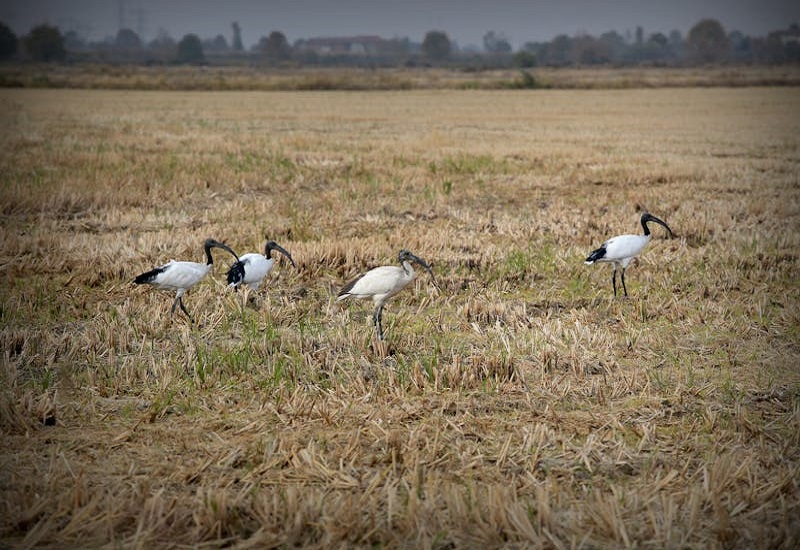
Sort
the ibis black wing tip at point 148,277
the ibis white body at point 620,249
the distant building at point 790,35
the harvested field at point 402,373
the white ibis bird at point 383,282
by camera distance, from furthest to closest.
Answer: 1. the distant building at point 790,35
2. the ibis white body at point 620,249
3. the ibis black wing tip at point 148,277
4. the white ibis bird at point 383,282
5. the harvested field at point 402,373

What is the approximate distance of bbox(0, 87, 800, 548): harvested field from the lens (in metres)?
3.98

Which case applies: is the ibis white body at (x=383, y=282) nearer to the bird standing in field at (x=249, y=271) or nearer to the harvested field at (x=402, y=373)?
the harvested field at (x=402, y=373)

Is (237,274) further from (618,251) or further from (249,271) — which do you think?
(618,251)

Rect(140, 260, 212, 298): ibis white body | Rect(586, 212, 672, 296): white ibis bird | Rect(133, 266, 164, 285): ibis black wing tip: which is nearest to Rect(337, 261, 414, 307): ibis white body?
Rect(140, 260, 212, 298): ibis white body

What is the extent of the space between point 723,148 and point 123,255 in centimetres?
1934

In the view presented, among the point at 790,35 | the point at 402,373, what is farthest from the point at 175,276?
the point at 790,35

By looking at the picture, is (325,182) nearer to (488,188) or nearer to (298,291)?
(488,188)

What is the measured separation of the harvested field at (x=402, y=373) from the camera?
13.1 ft

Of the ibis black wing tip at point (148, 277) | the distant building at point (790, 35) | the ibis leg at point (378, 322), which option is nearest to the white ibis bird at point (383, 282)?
the ibis leg at point (378, 322)

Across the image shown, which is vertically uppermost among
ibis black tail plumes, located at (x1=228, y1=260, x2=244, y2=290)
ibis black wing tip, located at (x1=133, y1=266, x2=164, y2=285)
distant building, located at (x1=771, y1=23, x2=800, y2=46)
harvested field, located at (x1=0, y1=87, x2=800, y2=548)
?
distant building, located at (x1=771, y1=23, x2=800, y2=46)

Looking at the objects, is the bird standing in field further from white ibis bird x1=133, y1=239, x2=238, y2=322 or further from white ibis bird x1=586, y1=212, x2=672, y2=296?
white ibis bird x1=586, y1=212, x2=672, y2=296

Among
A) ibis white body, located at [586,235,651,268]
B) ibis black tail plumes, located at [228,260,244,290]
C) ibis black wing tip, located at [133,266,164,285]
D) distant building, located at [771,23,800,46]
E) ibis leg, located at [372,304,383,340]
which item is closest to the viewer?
ibis leg, located at [372,304,383,340]

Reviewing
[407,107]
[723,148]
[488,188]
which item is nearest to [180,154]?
[488,188]

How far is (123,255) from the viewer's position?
9539mm
